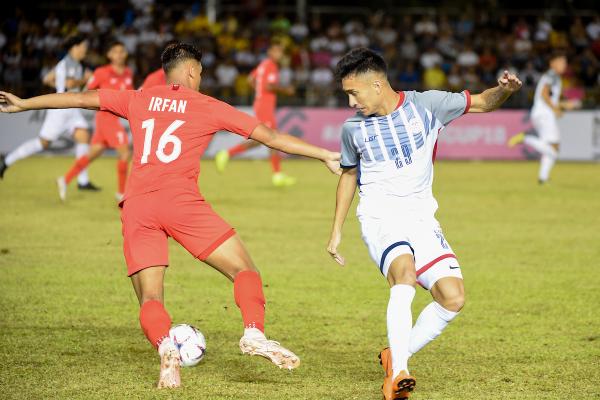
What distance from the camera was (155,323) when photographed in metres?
5.75

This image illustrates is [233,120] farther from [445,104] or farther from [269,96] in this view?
[269,96]

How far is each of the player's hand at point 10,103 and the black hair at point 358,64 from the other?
74.6 inches

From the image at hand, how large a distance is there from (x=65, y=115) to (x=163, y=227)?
1034 centimetres

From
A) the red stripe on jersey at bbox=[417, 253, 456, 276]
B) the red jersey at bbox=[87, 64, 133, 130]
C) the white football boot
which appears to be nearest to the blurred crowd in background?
the red jersey at bbox=[87, 64, 133, 130]

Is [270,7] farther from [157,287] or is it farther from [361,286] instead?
[157,287]

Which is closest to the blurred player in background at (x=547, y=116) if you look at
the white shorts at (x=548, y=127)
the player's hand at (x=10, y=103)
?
the white shorts at (x=548, y=127)

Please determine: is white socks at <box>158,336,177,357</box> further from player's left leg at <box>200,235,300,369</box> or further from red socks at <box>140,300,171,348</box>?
player's left leg at <box>200,235,300,369</box>

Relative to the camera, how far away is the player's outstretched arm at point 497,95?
5984mm

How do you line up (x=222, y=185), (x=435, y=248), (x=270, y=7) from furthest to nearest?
(x=270, y=7)
(x=222, y=185)
(x=435, y=248)

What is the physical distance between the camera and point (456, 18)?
29.5 meters

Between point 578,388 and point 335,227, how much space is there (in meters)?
1.69

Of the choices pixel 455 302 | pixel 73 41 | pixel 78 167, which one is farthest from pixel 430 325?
pixel 73 41

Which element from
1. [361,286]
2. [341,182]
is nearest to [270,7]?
[361,286]

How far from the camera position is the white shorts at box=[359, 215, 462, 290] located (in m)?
5.79
